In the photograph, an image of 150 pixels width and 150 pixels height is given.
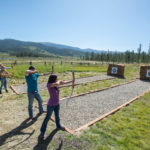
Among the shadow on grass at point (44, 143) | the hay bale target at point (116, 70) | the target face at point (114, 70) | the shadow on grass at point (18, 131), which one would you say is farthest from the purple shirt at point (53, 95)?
the target face at point (114, 70)

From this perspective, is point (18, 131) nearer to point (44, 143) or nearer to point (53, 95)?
point (44, 143)

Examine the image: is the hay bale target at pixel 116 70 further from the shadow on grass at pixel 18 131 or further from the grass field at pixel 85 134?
the shadow on grass at pixel 18 131

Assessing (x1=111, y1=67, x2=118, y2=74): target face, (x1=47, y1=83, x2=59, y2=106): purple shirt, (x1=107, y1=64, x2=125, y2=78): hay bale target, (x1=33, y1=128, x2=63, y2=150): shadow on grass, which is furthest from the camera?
(x1=111, y1=67, x2=118, y2=74): target face

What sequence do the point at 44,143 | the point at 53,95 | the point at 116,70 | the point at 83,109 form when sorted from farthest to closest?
the point at 116,70 < the point at 83,109 < the point at 53,95 < the point at 44,143

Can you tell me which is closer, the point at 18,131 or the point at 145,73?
the point at 18,131

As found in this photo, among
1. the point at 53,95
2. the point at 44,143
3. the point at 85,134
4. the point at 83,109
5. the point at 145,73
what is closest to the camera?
the point at 44,143

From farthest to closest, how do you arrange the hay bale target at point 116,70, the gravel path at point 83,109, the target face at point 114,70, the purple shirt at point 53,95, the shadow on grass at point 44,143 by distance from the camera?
the target face at point 114,70 → the hay bale target at point 116,70 → the gravel path at point 83,109 → the purple shirt at point 53,95 → the shadow on grass at point 44,143

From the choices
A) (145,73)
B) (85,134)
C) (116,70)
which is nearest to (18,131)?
(85,134)

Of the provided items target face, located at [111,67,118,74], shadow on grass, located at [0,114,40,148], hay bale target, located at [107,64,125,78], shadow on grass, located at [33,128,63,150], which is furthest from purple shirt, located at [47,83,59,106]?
A: target face, located at [111,67,118,74]

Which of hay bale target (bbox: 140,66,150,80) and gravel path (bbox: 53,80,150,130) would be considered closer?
gravel path (bbox: 53,80,150,130)

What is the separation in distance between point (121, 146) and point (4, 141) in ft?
10.0

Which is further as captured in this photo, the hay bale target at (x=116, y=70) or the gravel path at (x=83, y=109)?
the hay bale target at (x=116, y=70)

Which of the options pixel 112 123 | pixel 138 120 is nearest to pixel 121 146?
pixel 112 123

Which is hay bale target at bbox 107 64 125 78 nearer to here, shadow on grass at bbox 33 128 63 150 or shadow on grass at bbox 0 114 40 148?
shadow on grass at bbox 0 114 40 148
